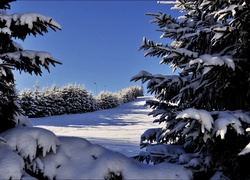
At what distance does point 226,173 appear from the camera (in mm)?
2969

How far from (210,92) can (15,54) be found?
8.06ft

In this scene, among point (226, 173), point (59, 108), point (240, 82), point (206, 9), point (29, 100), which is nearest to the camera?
point (226, 173)

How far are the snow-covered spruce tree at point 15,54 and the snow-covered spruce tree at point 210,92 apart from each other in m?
1.36

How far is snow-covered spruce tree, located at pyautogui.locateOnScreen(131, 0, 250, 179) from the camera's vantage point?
2.48m

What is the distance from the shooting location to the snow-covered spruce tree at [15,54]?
259cm

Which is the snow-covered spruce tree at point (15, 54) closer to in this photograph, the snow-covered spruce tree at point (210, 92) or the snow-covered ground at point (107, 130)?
the snow-covered spruce tree at point (210, 92)

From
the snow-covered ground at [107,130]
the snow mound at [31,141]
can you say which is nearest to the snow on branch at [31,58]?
the snow mound at [31,141]

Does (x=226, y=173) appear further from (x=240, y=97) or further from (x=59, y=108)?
(x=59, y=108)

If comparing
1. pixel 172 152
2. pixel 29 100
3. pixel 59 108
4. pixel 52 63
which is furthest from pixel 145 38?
pixel 59 108

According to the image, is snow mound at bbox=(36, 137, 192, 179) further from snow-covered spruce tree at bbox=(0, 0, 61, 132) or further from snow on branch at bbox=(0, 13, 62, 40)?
snow on branch at bbox=(0, 13, 62, 40)

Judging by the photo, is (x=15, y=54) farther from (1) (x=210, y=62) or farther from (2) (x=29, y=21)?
(1) (x=210, y=62)

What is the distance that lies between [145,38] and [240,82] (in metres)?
1.44

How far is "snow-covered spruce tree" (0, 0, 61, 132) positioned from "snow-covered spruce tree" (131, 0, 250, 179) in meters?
1.36

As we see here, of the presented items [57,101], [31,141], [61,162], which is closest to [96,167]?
[61,162]
